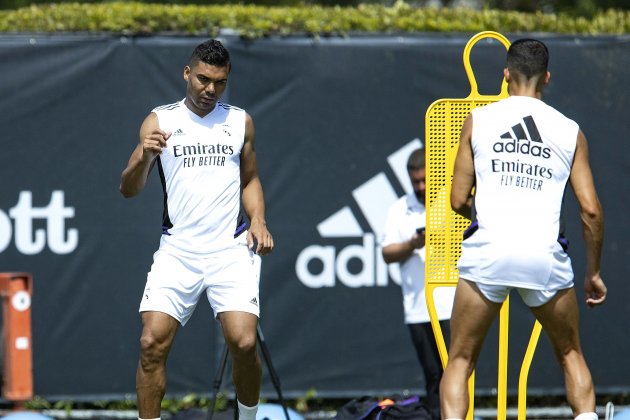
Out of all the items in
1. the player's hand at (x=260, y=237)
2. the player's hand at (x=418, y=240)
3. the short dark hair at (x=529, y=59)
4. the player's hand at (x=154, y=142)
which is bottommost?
the player's hand at (x=418, y=240)

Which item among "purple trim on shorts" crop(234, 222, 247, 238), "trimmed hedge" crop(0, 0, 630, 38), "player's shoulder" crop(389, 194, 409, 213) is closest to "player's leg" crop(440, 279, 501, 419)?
"purple trim on shorts" crop(234, 222, 247, 238)

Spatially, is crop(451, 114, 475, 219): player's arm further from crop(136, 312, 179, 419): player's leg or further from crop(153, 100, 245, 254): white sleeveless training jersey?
crop(136, 312, 179, 419): player's leg

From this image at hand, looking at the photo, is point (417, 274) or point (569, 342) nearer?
point (569, 342)

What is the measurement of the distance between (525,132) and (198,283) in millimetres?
1881

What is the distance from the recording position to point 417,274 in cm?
719

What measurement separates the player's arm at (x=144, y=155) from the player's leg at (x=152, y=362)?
680 millimetres

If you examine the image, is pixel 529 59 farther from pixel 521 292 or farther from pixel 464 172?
pixel 521 292

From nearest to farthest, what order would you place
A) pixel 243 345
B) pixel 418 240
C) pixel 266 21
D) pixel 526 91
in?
pixel 526 91 → pixel 243 345 → pixel 418 240 → pixel 266 21

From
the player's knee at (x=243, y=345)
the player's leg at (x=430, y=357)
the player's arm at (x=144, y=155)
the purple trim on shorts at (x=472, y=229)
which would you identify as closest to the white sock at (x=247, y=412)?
the player's knee at (x=243, y=345)

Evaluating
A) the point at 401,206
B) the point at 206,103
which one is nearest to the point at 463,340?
the point at 206,103

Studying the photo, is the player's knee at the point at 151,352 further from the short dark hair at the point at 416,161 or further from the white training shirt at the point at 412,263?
the short dark hair at the point at 416,161

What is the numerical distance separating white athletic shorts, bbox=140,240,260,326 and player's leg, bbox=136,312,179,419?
81 mm

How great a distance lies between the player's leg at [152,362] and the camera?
5785 mm

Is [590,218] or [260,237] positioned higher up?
[590,218]
